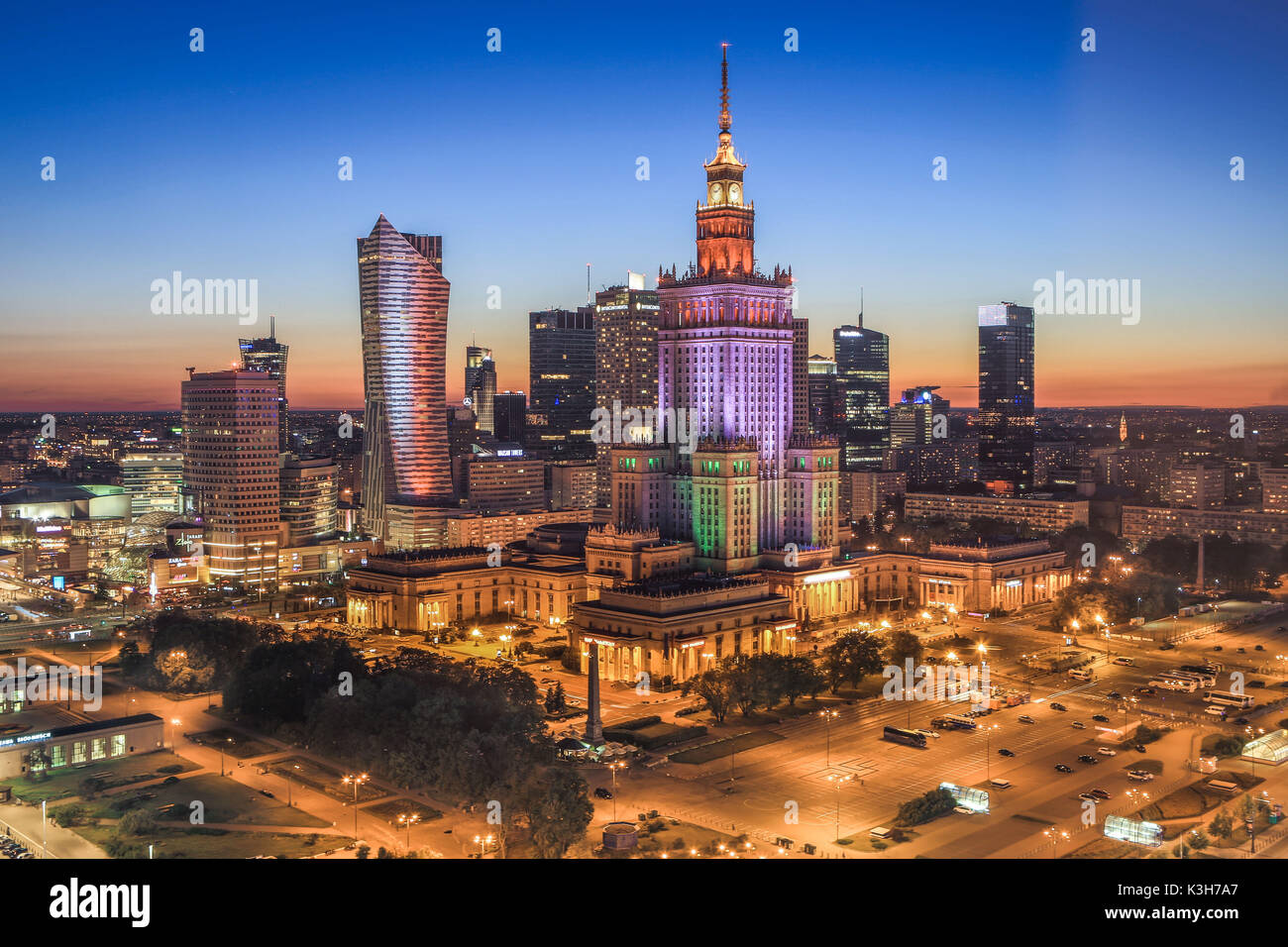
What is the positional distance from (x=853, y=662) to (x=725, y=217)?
132 feet

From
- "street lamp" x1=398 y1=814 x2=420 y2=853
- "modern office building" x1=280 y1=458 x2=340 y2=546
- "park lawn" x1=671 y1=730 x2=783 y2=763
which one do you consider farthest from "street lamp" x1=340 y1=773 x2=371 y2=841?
"modern office building" x1=280 y1=458 x2=340 y2=546

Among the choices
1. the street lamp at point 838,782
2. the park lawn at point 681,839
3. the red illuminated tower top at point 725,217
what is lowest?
the street lamp at point 838,782

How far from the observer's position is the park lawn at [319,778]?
4466 cm

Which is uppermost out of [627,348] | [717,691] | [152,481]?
[627,348]

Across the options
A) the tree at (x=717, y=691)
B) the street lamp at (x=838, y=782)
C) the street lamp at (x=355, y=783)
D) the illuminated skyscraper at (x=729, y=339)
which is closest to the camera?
the street lamp at (x=355, y=783)

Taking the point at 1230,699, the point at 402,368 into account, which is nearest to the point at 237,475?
the point at 402,368

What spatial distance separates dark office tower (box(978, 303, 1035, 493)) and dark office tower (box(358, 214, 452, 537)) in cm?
9107

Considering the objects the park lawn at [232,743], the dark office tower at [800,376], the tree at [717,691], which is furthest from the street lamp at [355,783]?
the dark office tower at [800,376]

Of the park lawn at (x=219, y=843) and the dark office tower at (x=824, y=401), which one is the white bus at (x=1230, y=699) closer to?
the park lawn at (x=219, y=843)

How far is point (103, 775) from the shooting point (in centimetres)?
4706

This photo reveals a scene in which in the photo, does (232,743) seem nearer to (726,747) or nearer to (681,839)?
(726,747)

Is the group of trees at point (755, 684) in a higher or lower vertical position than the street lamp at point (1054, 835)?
higher

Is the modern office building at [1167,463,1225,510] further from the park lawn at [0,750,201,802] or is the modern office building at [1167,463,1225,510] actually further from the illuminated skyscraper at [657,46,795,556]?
the park lawn at [0,750,201,802]

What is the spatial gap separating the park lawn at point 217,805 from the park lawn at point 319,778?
79.9 inches
